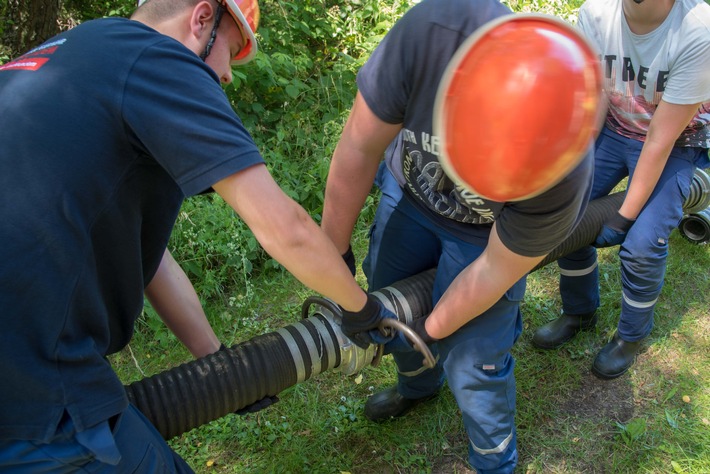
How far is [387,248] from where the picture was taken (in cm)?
255

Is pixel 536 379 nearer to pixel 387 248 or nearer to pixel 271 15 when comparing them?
pixel 387 248

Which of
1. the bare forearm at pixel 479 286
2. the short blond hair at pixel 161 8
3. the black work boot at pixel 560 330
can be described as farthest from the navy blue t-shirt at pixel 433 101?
the black work boot at pixel 560 330

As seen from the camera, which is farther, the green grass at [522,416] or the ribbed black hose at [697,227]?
the ribbed black hose at [697,227]

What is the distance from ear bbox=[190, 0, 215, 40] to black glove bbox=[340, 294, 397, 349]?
3.17 feet

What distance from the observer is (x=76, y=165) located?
4.27ft

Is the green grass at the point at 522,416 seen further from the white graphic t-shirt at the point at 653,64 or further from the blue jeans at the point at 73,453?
the blue jeans at the point at 73,453

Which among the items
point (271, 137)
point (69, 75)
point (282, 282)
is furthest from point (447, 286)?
point (271, 137)

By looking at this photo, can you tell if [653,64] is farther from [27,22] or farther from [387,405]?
[27,22]

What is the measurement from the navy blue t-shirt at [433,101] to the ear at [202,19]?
0.50 m

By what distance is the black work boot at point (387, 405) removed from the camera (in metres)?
3.05

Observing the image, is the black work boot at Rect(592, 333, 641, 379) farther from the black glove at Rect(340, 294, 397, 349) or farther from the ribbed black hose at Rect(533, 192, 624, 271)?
the black glove at Rect(340, 294, 397, 349)

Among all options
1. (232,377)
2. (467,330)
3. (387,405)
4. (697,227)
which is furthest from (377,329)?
(697,227)

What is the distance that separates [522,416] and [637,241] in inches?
43.5

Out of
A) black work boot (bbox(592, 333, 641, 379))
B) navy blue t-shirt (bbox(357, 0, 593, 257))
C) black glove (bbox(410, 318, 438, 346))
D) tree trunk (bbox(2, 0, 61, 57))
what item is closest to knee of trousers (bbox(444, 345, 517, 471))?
black glove (bbox(410, 318, 438, 346))
